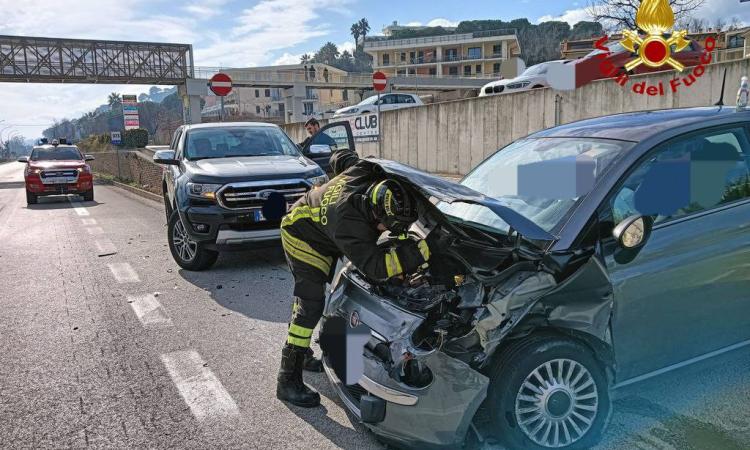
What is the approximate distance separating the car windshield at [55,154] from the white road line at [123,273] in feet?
39.4

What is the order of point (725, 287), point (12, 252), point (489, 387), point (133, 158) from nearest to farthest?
point (489, 387), point (725, 287), point (12, 252), point (133, 158)

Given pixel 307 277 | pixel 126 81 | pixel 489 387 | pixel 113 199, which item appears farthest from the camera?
pixel 126 81

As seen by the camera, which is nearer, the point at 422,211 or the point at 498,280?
the point at 498,280

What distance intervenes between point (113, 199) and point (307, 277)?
15.6 m

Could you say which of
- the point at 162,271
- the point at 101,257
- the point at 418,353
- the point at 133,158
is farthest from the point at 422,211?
the point at 133,158

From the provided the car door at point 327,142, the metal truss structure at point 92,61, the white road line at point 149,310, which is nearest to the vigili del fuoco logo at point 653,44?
the car door at point 327,142

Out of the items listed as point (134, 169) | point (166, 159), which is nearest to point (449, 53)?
point (134, 169)

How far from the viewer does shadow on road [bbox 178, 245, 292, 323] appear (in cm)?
535

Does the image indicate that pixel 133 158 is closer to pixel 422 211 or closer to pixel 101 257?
pixel 101 257

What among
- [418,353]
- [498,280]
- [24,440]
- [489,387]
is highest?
[498,280]

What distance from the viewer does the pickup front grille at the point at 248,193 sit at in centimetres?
648

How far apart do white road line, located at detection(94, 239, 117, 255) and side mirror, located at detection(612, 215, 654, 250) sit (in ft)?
24.4

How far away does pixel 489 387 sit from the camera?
2611mm

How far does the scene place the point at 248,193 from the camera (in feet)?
21.5
